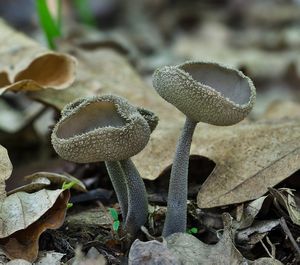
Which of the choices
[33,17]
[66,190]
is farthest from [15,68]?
[33,17]

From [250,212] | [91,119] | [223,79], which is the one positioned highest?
[223,79]

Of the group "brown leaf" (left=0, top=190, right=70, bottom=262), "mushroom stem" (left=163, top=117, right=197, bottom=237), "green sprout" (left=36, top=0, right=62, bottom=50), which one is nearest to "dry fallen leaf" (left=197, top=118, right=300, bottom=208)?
"mushroom stem" (left=163, top=117, right=197, bottom=237)

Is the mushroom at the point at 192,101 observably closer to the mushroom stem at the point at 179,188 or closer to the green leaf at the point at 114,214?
the mushroom stem at the point at 179,188

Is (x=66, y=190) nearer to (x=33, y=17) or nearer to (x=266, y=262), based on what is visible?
(x=266, y=262)

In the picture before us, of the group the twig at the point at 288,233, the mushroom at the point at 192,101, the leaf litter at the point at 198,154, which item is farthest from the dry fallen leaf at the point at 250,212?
the mushroom at the point at 192,101

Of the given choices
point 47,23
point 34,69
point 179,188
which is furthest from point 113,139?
point 47,23

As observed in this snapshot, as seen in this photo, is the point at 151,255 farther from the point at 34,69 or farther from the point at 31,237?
the point at 34,69
